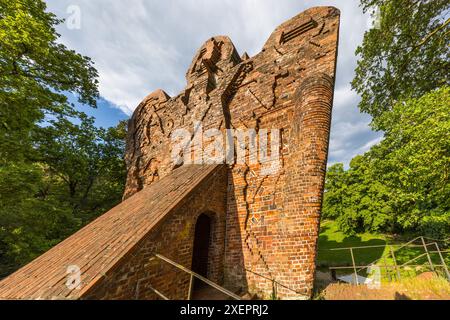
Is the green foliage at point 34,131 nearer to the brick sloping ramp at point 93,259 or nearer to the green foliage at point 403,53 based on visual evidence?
the brick sloping ramp at point 93,259

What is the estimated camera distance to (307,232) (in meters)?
4.73

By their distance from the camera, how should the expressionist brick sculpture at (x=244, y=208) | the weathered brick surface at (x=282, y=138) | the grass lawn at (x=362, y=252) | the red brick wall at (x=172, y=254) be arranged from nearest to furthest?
the red brick wall at (x=172, y=254)
the expressionist brick sculpture at (x=244, y=208)
the weathered brick surface at (x=282, y=138)
the grass lawn at (x=362, y=252)

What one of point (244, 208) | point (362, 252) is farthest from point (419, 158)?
point (362, 252)

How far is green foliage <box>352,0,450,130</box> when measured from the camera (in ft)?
26.1

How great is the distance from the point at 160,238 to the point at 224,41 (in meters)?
9.74

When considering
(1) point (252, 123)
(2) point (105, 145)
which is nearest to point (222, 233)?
(1) point (252, 123)

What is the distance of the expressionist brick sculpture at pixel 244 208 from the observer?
147 inches

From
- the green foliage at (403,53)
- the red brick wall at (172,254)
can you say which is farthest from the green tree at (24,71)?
the green foliage at (403,53)

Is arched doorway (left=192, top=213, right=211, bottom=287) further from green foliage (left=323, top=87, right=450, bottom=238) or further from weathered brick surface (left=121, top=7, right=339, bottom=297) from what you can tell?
green foliage (left=323, top=87, right=450, bottom=238)

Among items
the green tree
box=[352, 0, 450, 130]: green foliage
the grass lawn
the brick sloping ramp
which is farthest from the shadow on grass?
the green tree

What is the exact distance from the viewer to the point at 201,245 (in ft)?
22.9

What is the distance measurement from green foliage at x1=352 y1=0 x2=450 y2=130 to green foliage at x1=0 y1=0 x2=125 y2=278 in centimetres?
1359

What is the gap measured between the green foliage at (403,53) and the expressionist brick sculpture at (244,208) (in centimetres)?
424

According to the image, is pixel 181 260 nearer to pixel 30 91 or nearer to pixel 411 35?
pixel 30 91
